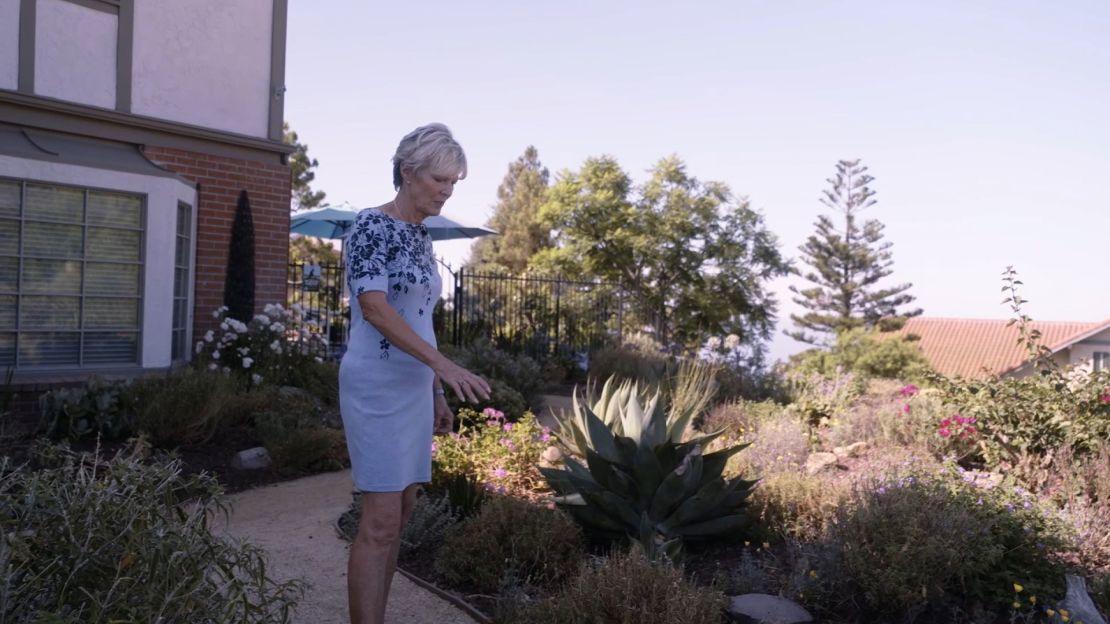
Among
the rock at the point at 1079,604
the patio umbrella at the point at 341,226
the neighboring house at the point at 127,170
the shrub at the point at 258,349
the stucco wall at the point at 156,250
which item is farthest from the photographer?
the patio umbrella at the point at 341,226

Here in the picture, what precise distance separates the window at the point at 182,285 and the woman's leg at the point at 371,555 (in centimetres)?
661

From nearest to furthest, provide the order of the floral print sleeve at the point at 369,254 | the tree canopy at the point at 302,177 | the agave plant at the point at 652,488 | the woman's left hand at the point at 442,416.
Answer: the floral print sleeve at the point at 369,254, the woman's left hand at the point at 442,416, the agave plant at the point at 652,488, the tree canopy at the point at 302,177

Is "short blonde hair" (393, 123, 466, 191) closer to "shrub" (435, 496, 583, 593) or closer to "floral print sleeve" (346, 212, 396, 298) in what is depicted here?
"floral print sleeve" (346, 212, 396, 298)

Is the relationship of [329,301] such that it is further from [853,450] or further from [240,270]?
[853,450]

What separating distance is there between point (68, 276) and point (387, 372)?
606cm

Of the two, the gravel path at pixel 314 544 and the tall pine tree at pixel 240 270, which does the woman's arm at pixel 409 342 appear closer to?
the gravel path at pixel 314 544

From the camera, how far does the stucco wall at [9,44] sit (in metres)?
7.50

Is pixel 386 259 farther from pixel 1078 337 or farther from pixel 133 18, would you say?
pixel 1078 337

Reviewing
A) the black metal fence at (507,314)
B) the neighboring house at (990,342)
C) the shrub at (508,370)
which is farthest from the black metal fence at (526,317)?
the neighboring house at (990,342)

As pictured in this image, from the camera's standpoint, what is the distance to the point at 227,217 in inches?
362

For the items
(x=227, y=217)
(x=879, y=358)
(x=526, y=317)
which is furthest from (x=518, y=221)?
(x=227, y=217)

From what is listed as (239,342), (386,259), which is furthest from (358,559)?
(239,342)

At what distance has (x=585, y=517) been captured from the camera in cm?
430

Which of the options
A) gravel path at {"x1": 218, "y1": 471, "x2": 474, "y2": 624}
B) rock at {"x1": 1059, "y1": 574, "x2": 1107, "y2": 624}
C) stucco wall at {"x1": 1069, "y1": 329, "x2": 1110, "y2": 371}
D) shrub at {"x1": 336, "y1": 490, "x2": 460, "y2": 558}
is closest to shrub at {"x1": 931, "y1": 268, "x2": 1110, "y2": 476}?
rock at {"x1": 1059, "y1": 574, "x2": 1107, "y2": 624}
